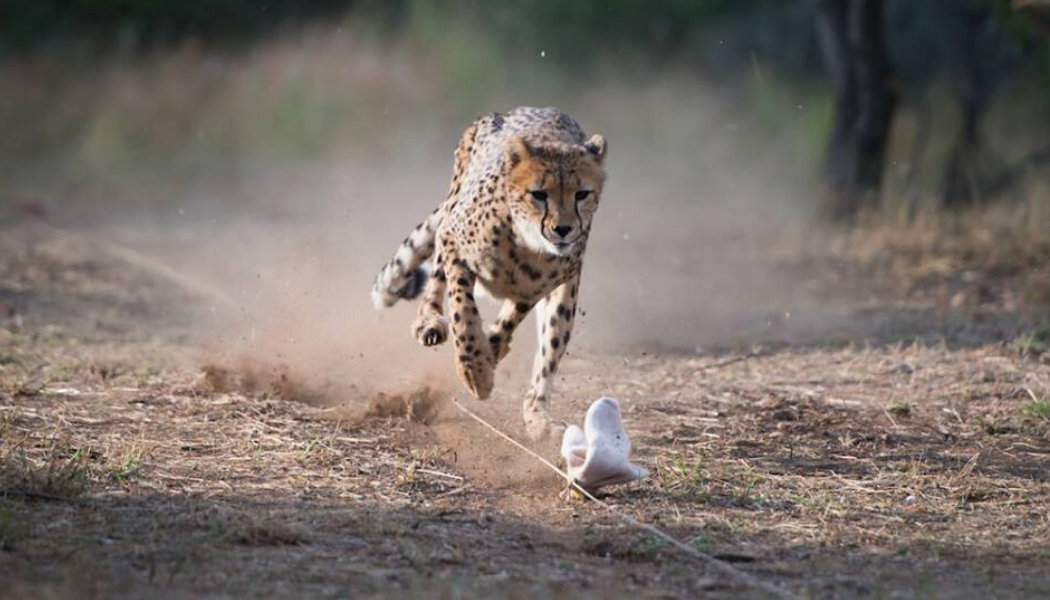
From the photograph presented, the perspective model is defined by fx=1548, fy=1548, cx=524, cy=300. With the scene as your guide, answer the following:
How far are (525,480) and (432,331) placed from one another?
80cm

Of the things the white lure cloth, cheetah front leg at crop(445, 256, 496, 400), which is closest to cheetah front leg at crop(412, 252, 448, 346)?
cheetah front leg at crop(445, 256, 496, 400)

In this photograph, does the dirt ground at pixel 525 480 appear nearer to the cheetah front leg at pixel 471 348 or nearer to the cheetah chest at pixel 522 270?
the cheetah front leg at pixel 471 348

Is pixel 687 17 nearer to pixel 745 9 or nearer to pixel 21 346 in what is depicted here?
pixel 745 9

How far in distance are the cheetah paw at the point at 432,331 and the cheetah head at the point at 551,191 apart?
0.51 m

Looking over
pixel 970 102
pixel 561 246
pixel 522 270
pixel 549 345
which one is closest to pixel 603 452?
pixel 561 246

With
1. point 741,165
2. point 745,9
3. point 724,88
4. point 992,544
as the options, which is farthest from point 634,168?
point 992,544

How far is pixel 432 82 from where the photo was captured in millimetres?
15875

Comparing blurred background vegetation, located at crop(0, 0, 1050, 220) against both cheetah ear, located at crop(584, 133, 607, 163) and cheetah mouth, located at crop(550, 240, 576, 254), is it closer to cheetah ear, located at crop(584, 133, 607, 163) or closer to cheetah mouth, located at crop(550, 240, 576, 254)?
cheetah ear, located at crop(584, 133, 607, 163)

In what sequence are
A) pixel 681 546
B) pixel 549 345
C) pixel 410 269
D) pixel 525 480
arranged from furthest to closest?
pixel 410 269 → pixel 549 345 → pixel 525 480 → pixel 681 546

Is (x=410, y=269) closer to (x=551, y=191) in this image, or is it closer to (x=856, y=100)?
(x=551, y=191)

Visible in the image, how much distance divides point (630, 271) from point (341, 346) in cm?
380

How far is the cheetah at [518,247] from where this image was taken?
17.4 ft

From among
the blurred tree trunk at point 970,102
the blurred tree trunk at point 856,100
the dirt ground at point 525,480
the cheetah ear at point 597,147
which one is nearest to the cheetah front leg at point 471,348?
the dirt ground at point 525,480

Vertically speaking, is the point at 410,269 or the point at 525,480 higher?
the point at 410,269
